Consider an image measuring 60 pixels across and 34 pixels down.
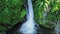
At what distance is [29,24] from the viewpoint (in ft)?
41.9

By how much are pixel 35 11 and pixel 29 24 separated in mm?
722

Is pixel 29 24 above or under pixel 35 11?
under

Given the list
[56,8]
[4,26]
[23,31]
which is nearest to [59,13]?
[56,8]

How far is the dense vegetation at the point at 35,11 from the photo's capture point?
1184cm

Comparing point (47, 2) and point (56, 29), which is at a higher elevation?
point (47, 2)

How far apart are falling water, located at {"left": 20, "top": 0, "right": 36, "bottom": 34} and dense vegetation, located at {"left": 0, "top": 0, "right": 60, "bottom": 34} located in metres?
0.28

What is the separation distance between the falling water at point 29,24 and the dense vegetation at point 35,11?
285mm

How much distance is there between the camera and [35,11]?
1285cm

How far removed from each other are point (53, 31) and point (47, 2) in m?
1.43

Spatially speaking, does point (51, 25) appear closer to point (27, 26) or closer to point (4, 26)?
point (27, 26)

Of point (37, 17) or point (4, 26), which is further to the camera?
point (37, 17)

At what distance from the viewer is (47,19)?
1242 cm

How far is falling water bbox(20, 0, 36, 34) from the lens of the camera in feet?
40.0

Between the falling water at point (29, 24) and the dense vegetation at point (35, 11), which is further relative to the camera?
the falling water at point (29, 24)
